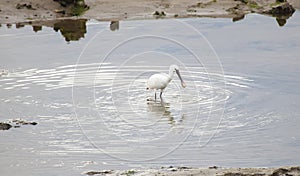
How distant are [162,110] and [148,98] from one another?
2.90 feet

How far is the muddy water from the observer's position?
11.8m

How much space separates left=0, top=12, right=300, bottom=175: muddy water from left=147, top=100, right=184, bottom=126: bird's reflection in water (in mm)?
29

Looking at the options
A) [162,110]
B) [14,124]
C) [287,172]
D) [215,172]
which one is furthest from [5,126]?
[287,172]

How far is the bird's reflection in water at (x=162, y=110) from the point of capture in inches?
540

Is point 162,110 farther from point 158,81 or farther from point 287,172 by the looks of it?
point 287,172

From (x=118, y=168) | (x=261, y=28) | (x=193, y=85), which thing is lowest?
(x=118, y=168)

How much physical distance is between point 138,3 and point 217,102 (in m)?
10.4

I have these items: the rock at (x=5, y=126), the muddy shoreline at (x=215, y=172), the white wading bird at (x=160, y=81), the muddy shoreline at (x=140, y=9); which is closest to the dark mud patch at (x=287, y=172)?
the muddy shoreline at (x=215, y=172)

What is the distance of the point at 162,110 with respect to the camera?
14477 mm

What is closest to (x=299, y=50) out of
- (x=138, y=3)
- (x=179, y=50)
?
(x=179, y=50)

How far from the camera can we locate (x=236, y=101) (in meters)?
14.6

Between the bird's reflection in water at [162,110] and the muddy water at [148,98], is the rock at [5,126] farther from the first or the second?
the bird's reflection in water at [162,110]

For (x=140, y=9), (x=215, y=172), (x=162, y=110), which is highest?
(x=140, y=9)

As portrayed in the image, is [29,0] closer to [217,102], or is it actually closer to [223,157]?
[217,102]
